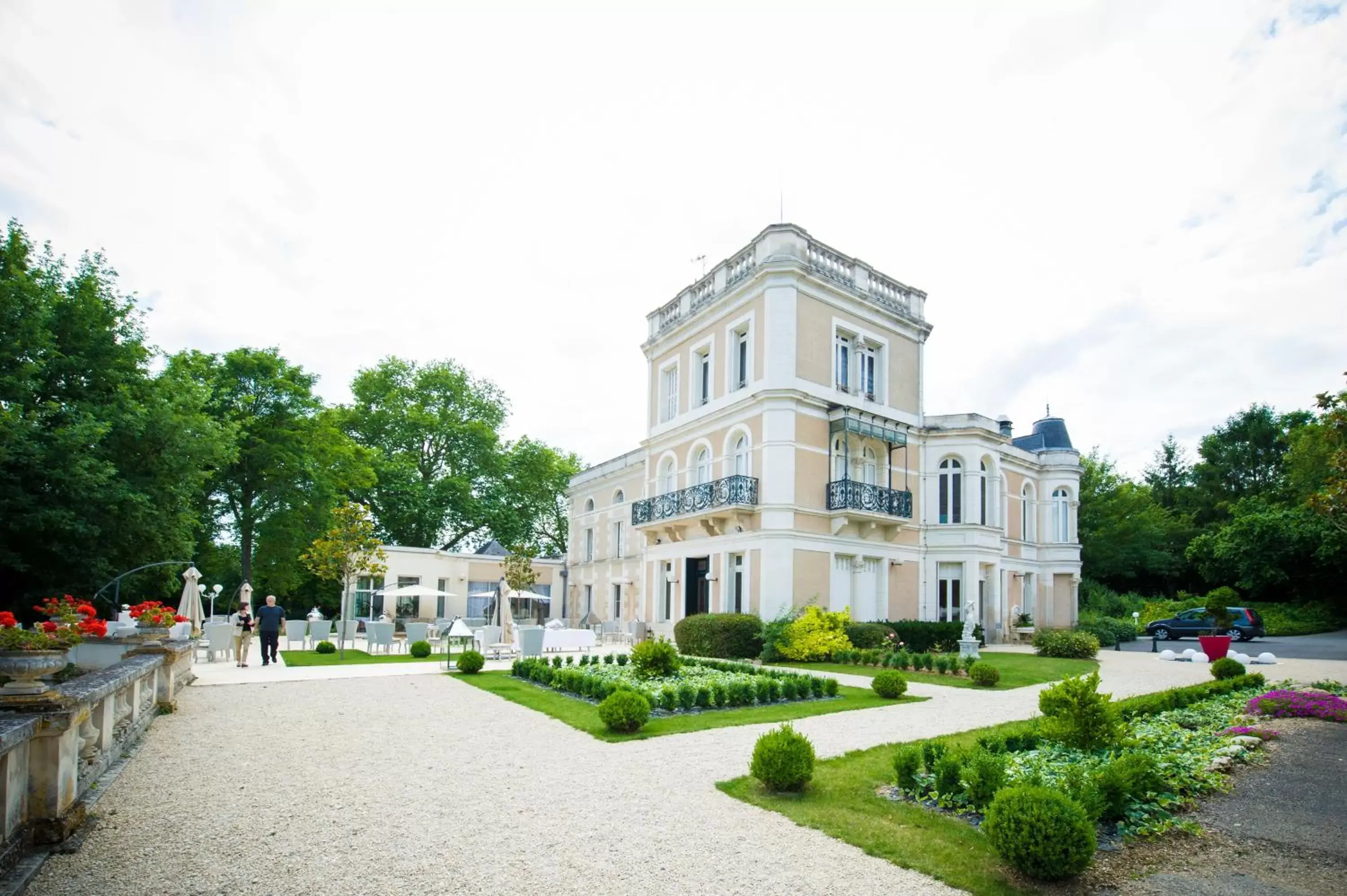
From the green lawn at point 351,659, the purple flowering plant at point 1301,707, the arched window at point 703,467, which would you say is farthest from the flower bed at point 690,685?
the arched window at point 703,467

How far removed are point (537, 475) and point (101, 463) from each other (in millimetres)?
27679

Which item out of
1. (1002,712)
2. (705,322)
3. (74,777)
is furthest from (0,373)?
(1002,712)

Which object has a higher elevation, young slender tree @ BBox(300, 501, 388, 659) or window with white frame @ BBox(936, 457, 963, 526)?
window with white frame @ BBox(936, 457, 963, 526)

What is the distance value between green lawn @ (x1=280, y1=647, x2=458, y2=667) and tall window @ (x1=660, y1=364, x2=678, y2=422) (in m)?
10.7

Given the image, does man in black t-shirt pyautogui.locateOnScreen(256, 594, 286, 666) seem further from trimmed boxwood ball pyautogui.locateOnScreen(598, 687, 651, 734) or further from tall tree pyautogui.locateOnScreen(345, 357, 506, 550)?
tall tree pyautogui.locateOnScreen(345, 357, 506, 550)

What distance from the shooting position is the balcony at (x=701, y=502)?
2102 cm

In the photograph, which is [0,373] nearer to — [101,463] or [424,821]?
[101,463]

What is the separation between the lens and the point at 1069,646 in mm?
20000

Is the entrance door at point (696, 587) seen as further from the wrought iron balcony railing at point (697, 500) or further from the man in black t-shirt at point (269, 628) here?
the man in black t-shirt at point (269, 628)

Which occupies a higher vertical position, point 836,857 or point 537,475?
point 537,475

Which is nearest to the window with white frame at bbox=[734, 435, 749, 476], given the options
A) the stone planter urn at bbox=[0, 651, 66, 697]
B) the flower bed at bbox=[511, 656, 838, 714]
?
the flower bed at bbox=[511, 656, 838, 714]

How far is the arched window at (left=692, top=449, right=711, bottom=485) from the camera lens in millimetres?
23656

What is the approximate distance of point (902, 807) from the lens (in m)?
6.18

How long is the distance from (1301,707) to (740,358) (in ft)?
51.6
